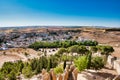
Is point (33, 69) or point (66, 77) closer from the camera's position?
point (66, 77)

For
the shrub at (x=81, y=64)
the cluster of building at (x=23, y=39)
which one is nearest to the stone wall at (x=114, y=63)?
the shrub at (x=81, y=64)

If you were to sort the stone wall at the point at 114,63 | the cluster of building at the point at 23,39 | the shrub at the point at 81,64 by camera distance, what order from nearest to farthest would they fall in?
the shrub at the point at 81,64 → the stone wall at the point at 114,63 → the cluster of building at the point at 23,39

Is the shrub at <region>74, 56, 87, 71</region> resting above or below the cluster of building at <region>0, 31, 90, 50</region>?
above

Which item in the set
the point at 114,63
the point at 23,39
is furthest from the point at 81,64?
the point at 23,39

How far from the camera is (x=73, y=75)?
2077 cm

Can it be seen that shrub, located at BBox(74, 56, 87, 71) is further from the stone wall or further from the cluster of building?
the cluster of building

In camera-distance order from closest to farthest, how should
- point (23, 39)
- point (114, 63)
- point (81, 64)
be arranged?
point (81, 64) → point (114, 63) → point (23, 39)

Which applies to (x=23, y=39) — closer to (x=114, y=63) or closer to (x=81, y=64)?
(x=114, y=63)

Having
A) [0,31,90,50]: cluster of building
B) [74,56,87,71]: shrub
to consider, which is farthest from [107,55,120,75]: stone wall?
[0,31,90,50]: cluster of building

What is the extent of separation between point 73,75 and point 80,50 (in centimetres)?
2856

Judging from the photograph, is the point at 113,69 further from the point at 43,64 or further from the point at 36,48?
the point at 36,48

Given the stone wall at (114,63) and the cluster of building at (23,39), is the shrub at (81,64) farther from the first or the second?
the cluster of building at (23,39)

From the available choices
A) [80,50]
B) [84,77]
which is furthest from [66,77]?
[80,50]

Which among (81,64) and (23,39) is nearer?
(81,64)
